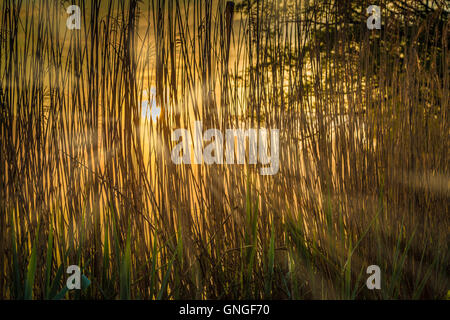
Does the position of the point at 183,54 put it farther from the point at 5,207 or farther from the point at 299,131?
the point at 5,207

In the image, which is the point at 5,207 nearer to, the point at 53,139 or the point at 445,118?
the point at 53,139

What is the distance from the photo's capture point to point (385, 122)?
1.51 m

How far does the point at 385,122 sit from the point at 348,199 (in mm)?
391

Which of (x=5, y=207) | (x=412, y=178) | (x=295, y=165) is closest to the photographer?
(x=5, y=207)

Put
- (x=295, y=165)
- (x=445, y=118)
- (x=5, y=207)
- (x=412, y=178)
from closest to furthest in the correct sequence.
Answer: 1. (x=5, y=207)
2. (x=295, y=165)
3. (x=412, y=178)
4. (x=445, y=118)

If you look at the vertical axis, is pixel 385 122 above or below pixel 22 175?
above

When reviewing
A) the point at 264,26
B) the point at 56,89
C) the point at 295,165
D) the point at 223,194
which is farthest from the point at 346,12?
the point at 56,89

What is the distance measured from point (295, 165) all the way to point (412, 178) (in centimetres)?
53

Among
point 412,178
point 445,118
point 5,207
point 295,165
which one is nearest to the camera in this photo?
point 5,207

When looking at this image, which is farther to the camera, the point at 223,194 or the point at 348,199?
the point at 348,199

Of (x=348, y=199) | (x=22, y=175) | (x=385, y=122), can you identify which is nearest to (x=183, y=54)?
(x=22, y=175)

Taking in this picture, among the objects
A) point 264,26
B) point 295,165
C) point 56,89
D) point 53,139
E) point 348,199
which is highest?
point 264,26

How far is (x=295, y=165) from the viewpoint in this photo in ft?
4.26

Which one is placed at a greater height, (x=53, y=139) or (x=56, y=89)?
(x=56, y=89)
